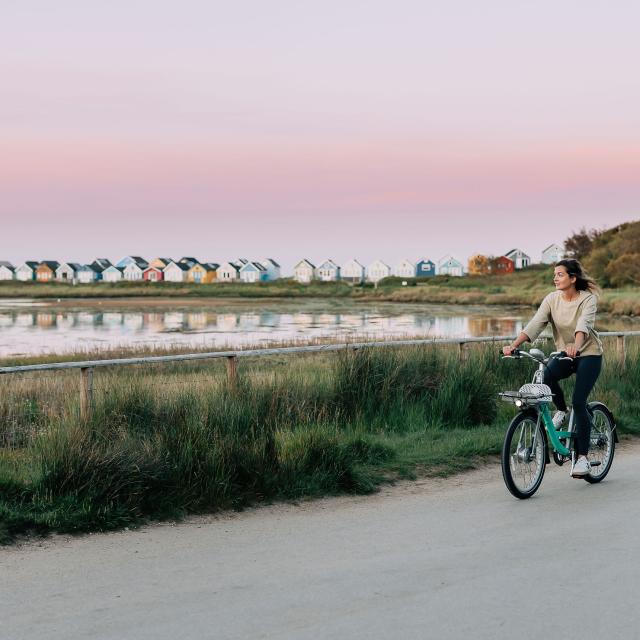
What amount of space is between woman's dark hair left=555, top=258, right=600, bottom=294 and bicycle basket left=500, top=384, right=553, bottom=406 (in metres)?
1.10

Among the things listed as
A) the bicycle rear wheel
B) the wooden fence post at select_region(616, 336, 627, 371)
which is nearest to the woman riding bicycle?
the bicycle rear wheel

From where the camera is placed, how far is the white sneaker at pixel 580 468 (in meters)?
7.92

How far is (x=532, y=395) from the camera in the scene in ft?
24.8

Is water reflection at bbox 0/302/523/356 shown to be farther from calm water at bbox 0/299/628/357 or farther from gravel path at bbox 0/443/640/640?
gravel path at bbox 0/443/640/640

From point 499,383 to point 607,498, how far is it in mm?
5305

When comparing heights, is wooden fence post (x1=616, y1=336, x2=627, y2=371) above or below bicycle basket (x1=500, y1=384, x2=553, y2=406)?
below

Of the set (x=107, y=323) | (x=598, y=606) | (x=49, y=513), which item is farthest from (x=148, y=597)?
(x=107, y=323)

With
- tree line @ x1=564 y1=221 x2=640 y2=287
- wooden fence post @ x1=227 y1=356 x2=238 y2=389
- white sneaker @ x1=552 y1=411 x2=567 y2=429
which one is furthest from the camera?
tree line @ x1=564 y1=221 x2=640 y2=287

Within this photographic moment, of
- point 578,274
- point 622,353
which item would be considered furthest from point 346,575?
point 622,353

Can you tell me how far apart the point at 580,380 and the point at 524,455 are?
0.96 metres

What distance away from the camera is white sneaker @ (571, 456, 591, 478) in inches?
312

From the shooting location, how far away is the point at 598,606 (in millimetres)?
4723

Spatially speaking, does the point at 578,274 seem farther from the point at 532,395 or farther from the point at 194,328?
the point at 194,328

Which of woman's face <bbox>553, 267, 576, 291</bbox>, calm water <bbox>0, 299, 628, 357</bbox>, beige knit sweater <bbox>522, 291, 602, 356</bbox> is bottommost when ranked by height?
calm water <bbox>0, 299, 628, 357</bbox>
